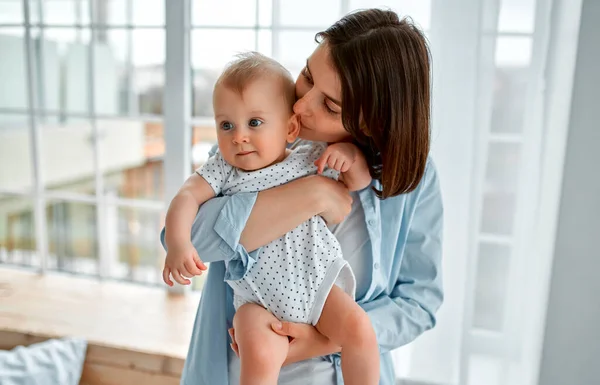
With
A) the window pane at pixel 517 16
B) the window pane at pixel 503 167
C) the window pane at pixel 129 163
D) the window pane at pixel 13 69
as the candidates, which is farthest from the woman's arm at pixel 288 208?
the window pane at pixel 129 163

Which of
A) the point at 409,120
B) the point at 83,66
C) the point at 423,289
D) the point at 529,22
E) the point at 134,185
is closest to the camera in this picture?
the point at 409,120

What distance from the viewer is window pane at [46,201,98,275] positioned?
2672mm

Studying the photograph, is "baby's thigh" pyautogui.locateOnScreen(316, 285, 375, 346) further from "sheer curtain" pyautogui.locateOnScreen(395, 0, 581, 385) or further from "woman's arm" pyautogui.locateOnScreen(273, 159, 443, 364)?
"sheer curtain" pyautogui.locateOnScreen(395, 0, 581, 385)

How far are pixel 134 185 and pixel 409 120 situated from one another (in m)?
3.26

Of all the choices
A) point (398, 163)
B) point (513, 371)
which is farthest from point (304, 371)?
point (513, 371)

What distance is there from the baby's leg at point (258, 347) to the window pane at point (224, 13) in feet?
4.06

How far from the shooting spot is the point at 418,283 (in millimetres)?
1244

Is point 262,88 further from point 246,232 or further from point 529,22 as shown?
point 529,22

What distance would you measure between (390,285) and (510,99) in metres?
0.69

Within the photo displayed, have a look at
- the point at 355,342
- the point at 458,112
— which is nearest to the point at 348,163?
the point at 355,342

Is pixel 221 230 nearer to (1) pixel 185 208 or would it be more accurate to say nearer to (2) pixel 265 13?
(1) pixel 185 208

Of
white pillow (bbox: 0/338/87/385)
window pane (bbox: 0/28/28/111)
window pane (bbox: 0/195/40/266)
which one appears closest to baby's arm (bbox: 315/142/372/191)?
white pillow (bbox: 0/338/87/385)

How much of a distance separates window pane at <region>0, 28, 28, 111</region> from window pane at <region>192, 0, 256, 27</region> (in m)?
0.93

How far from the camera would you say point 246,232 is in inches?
42.1
